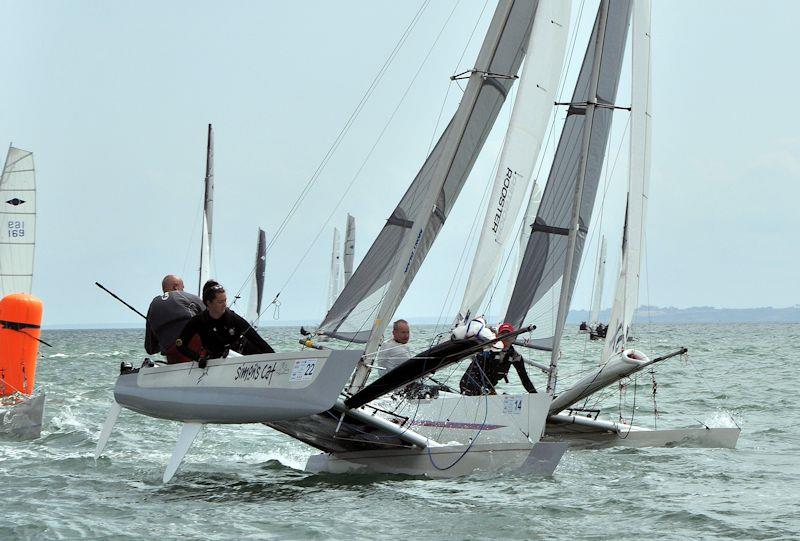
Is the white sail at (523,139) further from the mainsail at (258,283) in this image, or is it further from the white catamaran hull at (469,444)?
the mainsail at (258,283)

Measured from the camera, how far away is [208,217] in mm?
20500

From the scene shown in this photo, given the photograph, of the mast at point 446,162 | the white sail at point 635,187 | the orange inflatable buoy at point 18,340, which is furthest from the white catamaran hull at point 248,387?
the orange inflatable buoy at point 18,340

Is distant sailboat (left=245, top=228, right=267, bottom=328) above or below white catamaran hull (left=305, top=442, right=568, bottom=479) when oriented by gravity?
above

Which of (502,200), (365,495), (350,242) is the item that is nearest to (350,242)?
(350,242)

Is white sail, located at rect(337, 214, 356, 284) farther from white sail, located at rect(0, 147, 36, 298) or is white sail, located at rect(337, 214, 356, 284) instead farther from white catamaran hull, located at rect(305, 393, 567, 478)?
white catamaran hull, located at rect(305, 393, 567, 478)

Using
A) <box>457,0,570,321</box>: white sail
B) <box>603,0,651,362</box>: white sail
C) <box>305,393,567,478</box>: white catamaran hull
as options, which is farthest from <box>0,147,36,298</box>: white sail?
<box>603,0,651,362</box>: white sail

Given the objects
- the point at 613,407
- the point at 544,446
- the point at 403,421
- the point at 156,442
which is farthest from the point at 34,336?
the point at 613,407

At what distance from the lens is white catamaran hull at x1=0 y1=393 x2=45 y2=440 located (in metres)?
11.9

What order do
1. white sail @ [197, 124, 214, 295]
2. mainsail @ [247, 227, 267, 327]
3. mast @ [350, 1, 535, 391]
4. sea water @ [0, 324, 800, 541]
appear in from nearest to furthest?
sea water @ [0, 324, 800, 541]
mast @ [350, 1, 535, 391]
white sail @ [197, 124, 214, 295]
mainsail @ [247, 227, 267, 327]

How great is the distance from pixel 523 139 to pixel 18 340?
648 centimetres

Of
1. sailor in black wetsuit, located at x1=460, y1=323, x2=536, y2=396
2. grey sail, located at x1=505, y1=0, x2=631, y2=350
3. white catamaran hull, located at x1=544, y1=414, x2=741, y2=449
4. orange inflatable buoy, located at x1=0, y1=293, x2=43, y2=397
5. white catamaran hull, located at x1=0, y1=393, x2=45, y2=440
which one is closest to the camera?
A: sailor in black wetsuit, located at x1=460, y1=323, x2=536, y2=396

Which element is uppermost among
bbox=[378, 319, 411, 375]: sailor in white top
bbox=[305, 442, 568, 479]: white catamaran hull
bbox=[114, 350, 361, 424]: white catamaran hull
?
bbox=[378, 319, 411, 375]: sailor in white top

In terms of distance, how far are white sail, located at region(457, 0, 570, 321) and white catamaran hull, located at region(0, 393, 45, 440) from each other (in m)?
5.13

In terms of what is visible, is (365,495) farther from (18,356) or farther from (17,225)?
(17,225)
